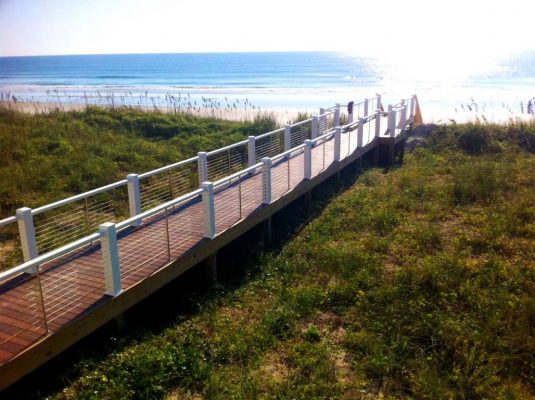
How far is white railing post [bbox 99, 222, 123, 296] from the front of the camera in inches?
233

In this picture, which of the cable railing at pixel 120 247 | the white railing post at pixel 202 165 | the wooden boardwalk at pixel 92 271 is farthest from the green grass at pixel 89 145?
the wooden boardwalk at pixel 92 271

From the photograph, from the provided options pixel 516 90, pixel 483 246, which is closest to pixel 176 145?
pixel 483 246

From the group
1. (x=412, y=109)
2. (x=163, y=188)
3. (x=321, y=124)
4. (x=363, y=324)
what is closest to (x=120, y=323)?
(x=363, y=324)

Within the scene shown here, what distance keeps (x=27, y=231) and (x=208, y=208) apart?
8.45ft

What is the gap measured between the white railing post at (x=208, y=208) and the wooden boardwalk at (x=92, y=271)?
0.50 feet

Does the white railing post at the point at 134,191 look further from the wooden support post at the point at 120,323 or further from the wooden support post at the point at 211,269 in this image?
the wooden support post at the point at 120,323

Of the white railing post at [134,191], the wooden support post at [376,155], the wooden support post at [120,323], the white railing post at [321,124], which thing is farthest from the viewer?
the white railing post at [321,124]

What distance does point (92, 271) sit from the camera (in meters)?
6.87

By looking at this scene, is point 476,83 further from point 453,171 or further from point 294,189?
point 294,189

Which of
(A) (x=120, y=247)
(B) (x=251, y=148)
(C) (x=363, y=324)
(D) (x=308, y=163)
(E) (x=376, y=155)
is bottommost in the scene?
(C) (x=363, y=324)

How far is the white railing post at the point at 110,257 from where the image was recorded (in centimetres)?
593

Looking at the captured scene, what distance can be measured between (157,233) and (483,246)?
18.9 ft

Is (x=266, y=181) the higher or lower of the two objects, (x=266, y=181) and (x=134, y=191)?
the lower

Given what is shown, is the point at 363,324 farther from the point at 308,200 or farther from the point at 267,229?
the point at 308,200
